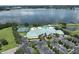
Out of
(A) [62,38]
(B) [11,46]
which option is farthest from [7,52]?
(A) [62,38]

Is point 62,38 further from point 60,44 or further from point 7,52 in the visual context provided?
point 7,52

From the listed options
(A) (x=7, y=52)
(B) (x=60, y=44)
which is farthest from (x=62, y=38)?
(A) (x=7, y=52)
